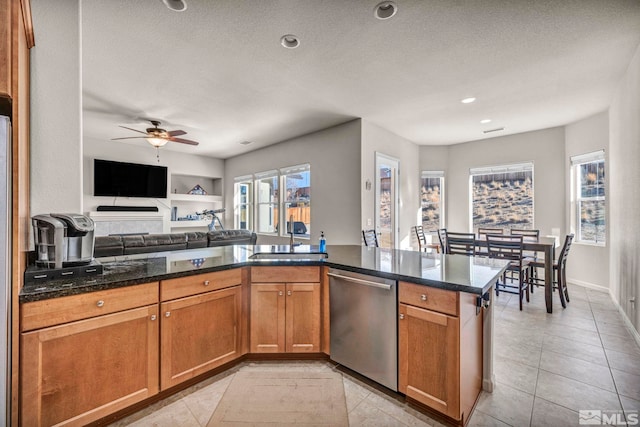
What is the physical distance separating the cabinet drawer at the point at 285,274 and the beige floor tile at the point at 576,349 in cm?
227

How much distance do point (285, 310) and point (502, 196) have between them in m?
5.37

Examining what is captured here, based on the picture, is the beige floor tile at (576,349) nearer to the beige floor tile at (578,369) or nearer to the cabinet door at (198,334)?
the beige floor tile at (578,369)

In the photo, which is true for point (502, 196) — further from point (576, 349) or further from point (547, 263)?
point (576, 349)

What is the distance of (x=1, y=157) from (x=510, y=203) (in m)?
6.83

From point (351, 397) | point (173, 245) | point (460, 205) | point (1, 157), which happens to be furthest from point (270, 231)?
point (1, 157)

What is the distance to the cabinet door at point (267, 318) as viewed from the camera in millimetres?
2385

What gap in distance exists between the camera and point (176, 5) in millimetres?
2082

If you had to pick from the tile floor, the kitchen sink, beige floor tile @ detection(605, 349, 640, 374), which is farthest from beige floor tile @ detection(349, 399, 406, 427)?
beige floor tile @ detection(605, 349, 640, 374)

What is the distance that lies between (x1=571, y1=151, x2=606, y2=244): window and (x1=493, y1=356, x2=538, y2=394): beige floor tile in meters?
3.58

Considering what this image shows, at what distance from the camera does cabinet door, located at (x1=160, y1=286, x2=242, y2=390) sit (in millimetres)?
1932

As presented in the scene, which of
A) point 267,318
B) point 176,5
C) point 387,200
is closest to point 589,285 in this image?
point 387,200

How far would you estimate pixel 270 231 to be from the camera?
6.77 m

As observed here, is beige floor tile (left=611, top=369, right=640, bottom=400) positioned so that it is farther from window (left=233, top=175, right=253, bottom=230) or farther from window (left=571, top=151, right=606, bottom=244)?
window (left=233, top=175, right=253, bottom=230)

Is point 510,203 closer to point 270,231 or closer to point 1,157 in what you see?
point 270,231
